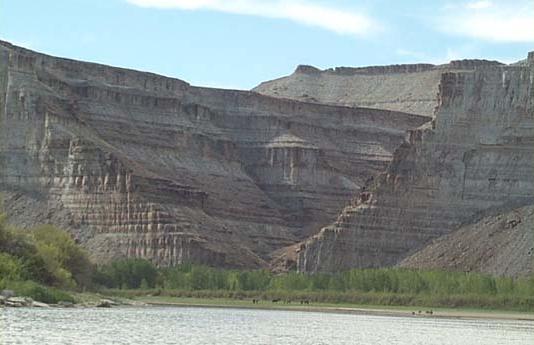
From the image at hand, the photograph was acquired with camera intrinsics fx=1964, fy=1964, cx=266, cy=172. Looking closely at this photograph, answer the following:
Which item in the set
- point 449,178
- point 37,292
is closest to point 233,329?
point 37,292

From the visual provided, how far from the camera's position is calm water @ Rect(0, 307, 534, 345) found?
8506 centimetres

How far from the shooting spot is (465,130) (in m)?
176

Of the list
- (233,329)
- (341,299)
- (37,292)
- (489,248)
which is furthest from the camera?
(489,248)

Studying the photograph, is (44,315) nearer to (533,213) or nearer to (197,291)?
(197,291)

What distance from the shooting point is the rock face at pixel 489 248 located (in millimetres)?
156750

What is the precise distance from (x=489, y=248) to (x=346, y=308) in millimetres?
27069

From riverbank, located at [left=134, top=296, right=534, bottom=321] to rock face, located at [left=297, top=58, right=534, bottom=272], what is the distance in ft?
98.9

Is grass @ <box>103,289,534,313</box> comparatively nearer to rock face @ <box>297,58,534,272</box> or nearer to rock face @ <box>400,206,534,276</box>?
rock face @ <box>400,206,534,276</box>

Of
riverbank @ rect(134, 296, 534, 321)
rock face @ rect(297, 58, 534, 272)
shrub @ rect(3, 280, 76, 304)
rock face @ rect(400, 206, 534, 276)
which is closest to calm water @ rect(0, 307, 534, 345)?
shrub @ rect(3, 280, 76, 304)

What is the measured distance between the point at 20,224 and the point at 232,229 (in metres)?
27.1

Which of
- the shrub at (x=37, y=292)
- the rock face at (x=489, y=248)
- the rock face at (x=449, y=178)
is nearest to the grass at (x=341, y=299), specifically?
the rock face at (x=489, y=248)

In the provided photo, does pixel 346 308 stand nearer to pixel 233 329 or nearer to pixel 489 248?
pixel 489 248

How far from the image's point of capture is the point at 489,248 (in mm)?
162500

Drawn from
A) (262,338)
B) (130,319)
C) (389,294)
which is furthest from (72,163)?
(262,338)
